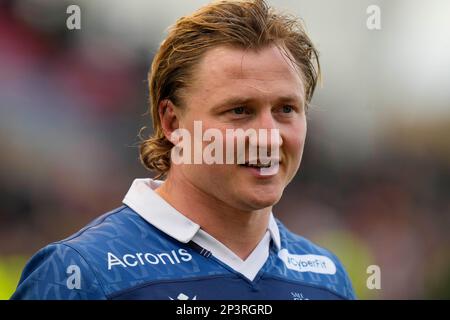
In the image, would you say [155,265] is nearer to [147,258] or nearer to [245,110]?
[147,258]

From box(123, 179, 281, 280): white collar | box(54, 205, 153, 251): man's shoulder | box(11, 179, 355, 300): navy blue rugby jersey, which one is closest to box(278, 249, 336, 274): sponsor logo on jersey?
box(11, 179, 355, 300): navy blue rugby jersey

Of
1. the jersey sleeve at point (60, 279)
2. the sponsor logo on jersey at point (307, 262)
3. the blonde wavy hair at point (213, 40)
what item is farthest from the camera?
the sponsor logo on jersey at point (307, 262)

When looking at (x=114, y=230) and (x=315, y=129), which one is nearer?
(x=114, y=230)

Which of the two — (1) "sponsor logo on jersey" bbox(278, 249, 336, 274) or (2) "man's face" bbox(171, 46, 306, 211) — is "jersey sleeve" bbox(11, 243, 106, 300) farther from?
(1) "sponsor logo on jersey" bbox(278, 249, 336, 274)

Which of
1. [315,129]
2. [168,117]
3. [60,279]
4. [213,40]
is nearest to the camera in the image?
[60,279]

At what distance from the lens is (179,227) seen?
2.57m

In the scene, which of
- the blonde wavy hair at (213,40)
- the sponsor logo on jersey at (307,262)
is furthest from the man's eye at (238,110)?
the sponsor logo on jersey at (307,262)

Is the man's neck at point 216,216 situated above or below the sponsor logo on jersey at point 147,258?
above

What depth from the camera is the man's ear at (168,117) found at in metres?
2.65

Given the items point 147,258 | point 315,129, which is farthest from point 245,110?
point 315,129

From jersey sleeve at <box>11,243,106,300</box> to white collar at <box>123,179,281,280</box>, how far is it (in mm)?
351

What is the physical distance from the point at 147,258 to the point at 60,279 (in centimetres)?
33

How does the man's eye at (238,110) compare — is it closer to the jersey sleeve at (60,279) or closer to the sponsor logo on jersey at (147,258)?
the sponsor logo on jersey at (147,258)
